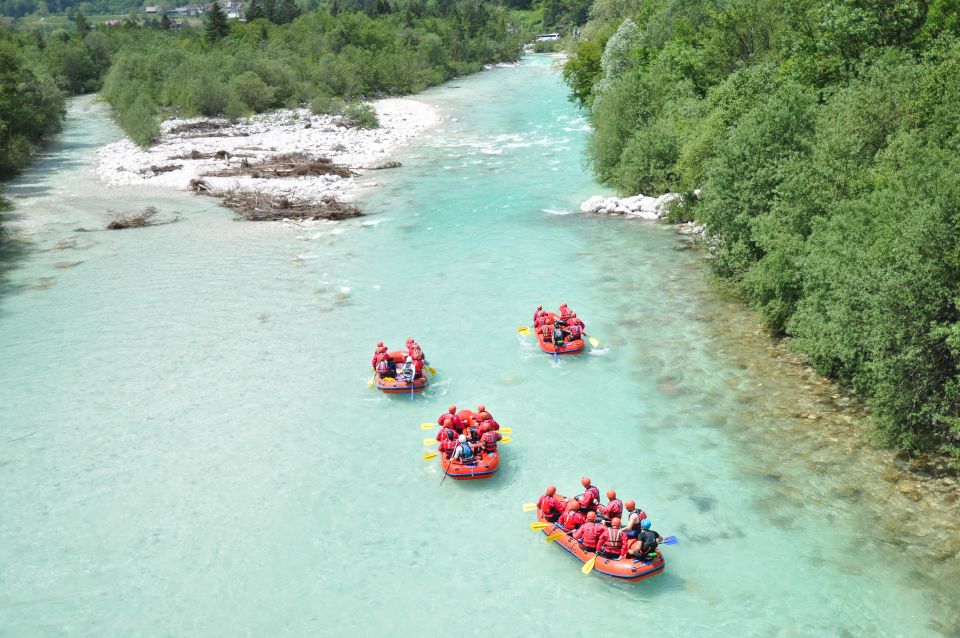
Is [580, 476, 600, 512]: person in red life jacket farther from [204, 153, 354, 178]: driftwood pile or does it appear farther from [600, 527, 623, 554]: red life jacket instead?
[204, 153, 354, 178]: driftwood pile

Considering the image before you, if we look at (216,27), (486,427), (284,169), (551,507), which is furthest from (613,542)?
(216,27)

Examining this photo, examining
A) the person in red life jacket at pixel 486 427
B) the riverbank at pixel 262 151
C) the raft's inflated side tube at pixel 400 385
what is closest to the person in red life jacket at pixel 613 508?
the person in red life jacket at pixel 486 427

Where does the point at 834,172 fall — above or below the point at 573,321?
above

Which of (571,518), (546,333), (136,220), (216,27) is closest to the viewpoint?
(571,518)

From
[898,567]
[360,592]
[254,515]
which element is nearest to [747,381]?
[898,567]

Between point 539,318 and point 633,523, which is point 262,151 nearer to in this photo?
point 539,318

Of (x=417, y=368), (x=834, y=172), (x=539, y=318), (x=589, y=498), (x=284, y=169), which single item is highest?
(x=834, y=172)
